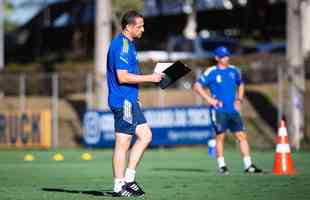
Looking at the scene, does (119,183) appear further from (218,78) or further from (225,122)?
(218,78)

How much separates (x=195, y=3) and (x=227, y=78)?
26.2m

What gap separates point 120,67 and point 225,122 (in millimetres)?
5974

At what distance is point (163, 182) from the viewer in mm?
15406

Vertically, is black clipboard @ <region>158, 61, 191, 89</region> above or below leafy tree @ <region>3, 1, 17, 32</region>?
below

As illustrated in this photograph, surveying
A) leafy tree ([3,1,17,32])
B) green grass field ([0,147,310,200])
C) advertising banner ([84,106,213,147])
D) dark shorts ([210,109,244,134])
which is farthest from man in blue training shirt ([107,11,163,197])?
leafy tree ([3,1,17,32])

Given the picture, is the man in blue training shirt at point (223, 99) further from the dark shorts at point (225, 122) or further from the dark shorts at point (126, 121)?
the dark shorts at point (126, 121)

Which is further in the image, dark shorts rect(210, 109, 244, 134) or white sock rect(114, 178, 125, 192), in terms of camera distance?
dark shorts rect(210, 109, 244, 134)

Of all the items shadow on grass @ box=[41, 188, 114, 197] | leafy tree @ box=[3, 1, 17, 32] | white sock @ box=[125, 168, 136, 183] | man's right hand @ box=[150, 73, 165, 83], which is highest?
leafy tree @ box=[3, 1, 17, 32]

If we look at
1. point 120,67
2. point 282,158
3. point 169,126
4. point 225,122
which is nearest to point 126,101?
point 120,67

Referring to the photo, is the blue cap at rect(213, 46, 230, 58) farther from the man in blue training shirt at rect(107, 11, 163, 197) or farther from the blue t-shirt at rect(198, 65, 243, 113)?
the man in blue training shirt at rect(107, 11, 163, 197)

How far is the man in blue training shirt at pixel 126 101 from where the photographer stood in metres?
12.8

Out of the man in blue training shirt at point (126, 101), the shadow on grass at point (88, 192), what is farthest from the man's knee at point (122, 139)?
the shadow on grass at point (88, 192)

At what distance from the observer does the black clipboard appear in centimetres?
1298

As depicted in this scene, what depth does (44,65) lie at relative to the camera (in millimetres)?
45625
